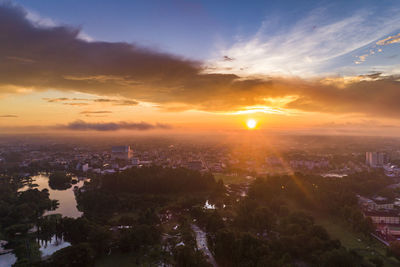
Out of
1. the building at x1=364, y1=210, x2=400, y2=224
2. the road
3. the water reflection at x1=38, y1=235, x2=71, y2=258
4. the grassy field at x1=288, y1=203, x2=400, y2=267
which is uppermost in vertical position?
the building at x1=364, y1=210, x2=400, y2=224

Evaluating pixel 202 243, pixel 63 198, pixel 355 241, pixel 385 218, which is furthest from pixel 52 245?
pixel 385 218

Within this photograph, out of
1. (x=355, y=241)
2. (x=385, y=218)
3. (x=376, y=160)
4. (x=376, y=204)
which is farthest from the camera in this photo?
(x=376, y=160)

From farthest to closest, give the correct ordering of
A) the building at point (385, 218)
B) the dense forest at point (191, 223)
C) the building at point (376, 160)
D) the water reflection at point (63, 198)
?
the building at point (376, 160) → the water reflection at point (63, 198) → the building at point (385, 218) → the dense forest at point (191, 223)

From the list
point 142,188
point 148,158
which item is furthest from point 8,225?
point 148,158

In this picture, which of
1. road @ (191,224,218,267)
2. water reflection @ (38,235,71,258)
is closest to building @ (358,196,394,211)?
road @ (191,224,218,267)

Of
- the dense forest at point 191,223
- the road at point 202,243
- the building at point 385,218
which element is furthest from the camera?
the building at point 385,218

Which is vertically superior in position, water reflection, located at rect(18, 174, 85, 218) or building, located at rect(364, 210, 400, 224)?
building, located at rect(364, 210, 400, 224)

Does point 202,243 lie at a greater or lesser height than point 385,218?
lesser

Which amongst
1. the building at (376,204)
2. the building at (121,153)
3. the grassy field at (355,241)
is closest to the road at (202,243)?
the grassy field at (355,241)

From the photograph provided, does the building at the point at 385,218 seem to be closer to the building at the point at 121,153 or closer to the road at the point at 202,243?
the road at the point at 202,243

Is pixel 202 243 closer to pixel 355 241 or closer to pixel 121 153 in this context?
pixel 355 241

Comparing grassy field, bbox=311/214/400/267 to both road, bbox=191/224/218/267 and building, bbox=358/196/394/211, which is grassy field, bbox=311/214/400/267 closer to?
building, bbox=358/196/394/211

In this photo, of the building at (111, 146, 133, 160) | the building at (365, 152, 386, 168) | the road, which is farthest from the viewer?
the building at (111, 146, 133, 160)

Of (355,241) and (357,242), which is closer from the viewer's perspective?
(357,242)
